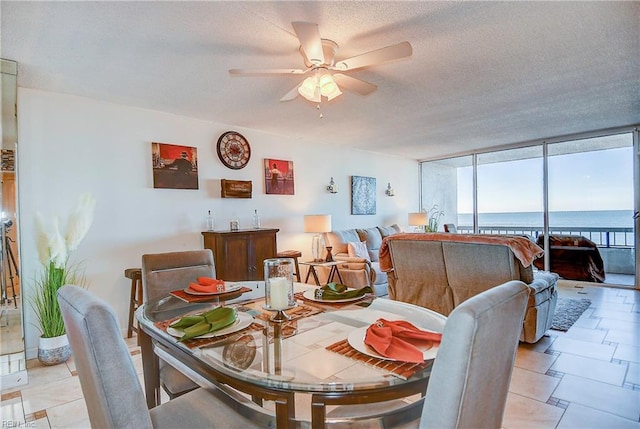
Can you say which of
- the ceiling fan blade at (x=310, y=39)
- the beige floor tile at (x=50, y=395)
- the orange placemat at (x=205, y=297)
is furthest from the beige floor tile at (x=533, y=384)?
the beige floor tile at (x=50, y=395)

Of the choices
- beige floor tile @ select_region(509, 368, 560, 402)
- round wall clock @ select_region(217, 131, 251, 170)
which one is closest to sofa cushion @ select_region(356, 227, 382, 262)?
round wall clock @ select_region(217, 131, 251, 170)

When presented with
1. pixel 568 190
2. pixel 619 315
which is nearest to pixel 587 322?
pixel 619 315

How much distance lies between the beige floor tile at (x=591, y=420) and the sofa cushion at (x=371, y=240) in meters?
3.52

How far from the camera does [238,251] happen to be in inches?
146

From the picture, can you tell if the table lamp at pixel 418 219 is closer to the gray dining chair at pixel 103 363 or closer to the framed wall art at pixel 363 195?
the framed wall art at pixel 363 195

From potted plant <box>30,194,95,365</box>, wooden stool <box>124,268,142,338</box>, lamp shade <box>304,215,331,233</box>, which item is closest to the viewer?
potted plant <box>30,194,95,365</box>

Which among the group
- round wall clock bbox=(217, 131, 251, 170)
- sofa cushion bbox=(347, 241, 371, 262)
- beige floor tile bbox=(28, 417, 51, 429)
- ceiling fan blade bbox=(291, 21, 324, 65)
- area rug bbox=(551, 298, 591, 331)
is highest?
ceiling fan blade bbox=(291, 21, 324, 65)

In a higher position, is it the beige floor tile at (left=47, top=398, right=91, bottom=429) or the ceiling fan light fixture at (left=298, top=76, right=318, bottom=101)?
the ceiling fan light fixture at (left=298, top=76, right=318, bottom=101)

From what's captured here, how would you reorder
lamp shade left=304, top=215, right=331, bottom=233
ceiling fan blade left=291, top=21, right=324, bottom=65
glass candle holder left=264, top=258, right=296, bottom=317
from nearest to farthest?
glass candle holder left=264, top=258, right=296, bottom=317 → ceiling fan blade left=291, top=21, right=324, bottom=65 → lamp shade left=304, top=215, right=331, bottom=233

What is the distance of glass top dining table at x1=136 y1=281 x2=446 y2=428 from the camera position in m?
0.97

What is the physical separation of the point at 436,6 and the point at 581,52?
1408mm

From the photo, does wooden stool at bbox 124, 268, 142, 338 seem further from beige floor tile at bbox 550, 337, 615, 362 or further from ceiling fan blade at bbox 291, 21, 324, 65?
beige floor tile at bbox 550, 337, 615, 362

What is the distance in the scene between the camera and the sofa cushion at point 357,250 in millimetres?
4910

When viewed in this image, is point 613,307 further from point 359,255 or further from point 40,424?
point 40,424
